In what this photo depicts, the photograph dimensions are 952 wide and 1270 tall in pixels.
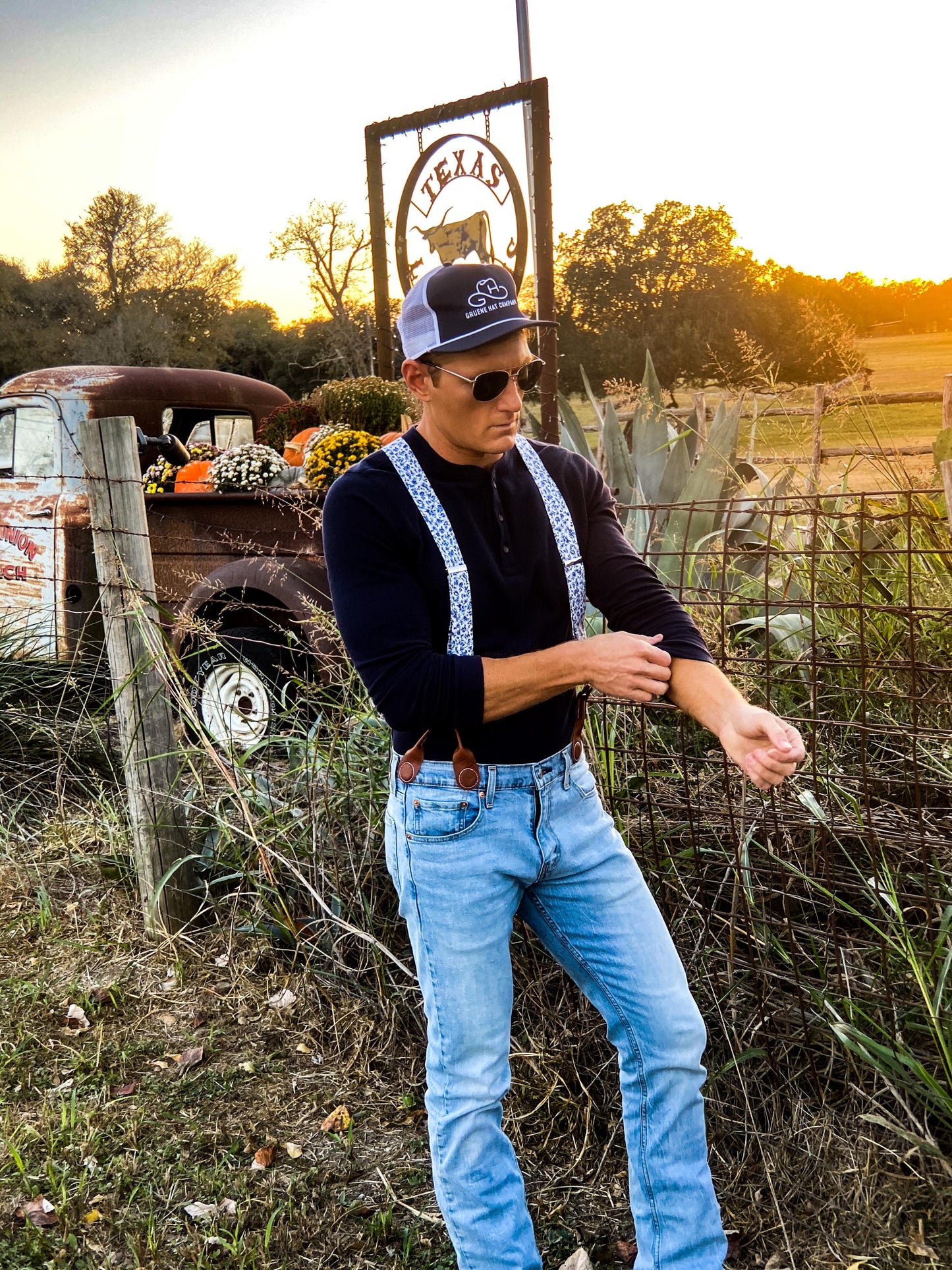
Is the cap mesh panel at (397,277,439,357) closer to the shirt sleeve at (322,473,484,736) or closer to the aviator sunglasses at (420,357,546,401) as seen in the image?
the aviator sunglasses at (420,357,546,401)

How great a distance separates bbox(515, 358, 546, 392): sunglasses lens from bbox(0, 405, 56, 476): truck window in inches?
193

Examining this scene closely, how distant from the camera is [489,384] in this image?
1879 millimetres

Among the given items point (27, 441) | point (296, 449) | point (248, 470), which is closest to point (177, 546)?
point (248, 470)

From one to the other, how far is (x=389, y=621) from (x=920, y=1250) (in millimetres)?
1649

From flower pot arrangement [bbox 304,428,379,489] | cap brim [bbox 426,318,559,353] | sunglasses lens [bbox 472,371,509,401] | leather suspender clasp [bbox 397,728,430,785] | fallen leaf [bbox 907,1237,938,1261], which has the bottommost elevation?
fallen leaf [bbox 907,1237,938,1261]

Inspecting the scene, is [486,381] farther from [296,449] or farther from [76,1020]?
[296,449]

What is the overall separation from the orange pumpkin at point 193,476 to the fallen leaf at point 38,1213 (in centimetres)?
397

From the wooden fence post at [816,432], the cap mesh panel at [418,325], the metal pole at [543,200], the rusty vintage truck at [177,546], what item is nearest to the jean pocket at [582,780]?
the cap mesh panel at [418,325]

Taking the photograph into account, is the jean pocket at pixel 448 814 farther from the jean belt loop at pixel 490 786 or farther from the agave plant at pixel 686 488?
the agave plant at pixel 686 488

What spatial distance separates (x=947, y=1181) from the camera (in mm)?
2184

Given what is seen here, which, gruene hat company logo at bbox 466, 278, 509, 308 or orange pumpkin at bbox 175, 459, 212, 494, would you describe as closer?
gruene hat company logo at bbox 466, 278, 509, 308

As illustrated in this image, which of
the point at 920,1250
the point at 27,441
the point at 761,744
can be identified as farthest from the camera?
the point at 27,441

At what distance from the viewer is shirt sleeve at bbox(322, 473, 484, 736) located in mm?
1768

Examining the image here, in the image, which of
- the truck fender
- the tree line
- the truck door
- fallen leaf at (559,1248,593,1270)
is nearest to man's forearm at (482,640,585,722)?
fallen leaf at (559,1248,593,1270)
